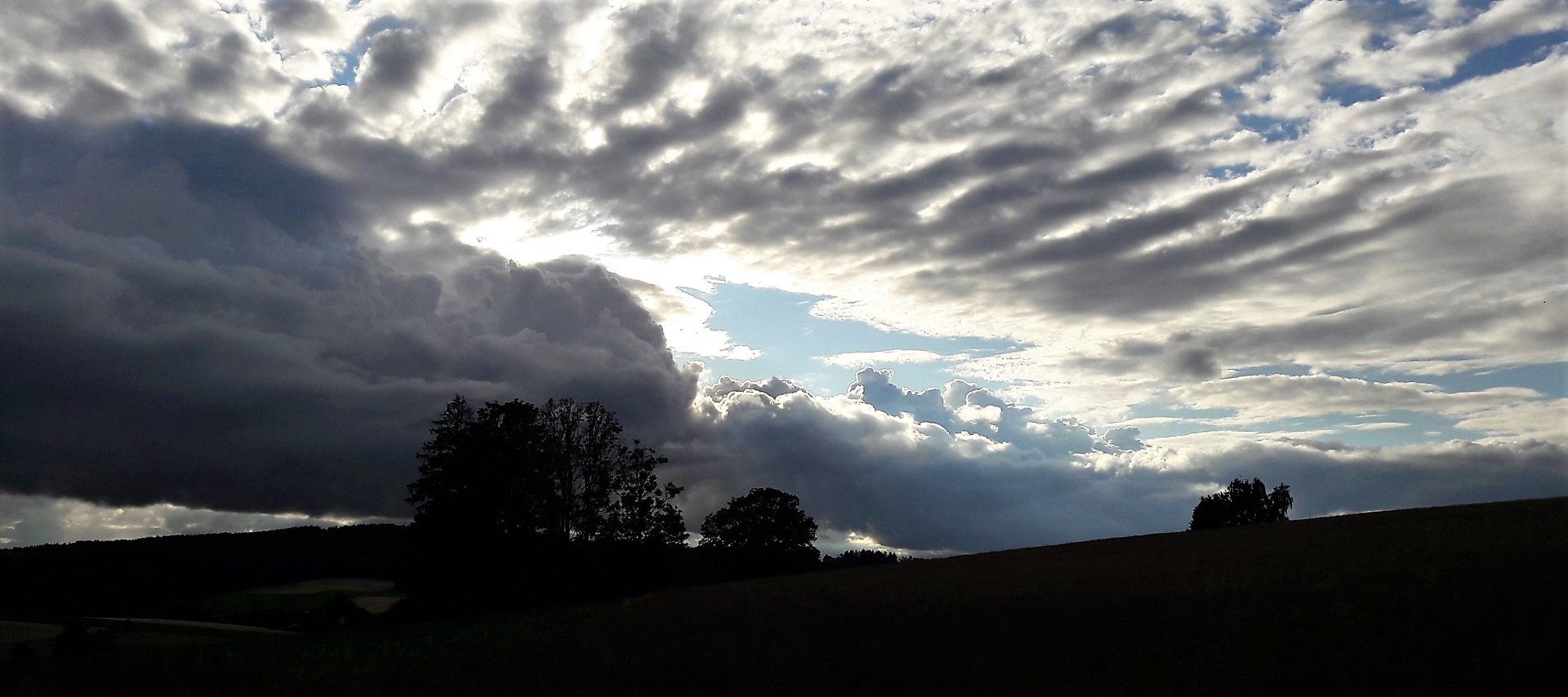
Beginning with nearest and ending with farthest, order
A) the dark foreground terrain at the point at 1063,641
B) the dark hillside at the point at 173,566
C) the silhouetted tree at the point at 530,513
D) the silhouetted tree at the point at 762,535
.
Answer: the dark foreground terrain at the point at 1063,641 < the silhouetted tree at the point at 530,513 < the dark hillside at the point at 173,566 < the silhouetted tree at the point at 762,535

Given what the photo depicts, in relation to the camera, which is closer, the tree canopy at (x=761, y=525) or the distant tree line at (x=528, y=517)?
the distant tree line at (x=528, y=517)

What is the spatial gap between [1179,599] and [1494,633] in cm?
670

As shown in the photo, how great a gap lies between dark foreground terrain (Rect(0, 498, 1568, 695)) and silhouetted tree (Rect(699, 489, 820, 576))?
2290 inches

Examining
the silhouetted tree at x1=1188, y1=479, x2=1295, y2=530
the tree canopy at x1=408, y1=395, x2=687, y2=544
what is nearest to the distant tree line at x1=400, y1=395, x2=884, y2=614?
the tree canopy at x1=408, y1=395, x2=687, y2=544

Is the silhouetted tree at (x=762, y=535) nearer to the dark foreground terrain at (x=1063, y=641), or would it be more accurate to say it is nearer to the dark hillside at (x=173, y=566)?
the dark hillside at (x=173, y=566)

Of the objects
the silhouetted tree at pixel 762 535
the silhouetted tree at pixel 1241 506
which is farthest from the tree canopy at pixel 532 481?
the silhouetted tree at pixel 1241 506

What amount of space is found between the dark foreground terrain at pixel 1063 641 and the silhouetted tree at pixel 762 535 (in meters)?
58.2

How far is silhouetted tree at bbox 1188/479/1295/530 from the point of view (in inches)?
3831

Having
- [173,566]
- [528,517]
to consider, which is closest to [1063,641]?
[528,517]

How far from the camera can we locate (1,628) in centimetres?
5100

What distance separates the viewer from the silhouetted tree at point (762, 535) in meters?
91.1

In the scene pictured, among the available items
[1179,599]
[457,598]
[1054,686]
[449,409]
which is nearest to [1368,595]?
[1179,599]

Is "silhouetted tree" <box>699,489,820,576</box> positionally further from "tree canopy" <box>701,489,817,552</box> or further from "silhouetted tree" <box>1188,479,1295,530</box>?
"silhouetted tree" <box>1188,479,1295,530</box>

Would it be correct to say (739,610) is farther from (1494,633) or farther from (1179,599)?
(1494,633)
